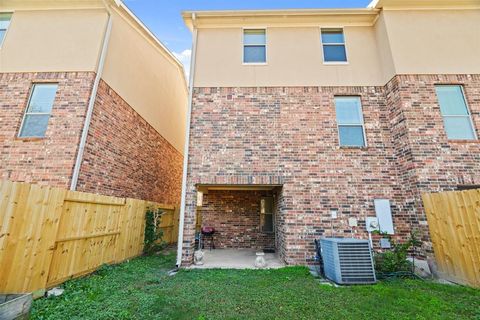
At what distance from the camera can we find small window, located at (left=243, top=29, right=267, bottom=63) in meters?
8.00

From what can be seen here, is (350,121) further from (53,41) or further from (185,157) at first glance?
(53,41)

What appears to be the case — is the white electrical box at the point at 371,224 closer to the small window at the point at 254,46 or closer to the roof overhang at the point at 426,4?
the small window at the point at 254,46

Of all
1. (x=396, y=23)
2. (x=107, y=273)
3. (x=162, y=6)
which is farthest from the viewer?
(x=162, y=6)

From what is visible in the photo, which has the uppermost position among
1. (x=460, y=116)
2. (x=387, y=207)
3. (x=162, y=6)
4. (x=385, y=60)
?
(x=162, y=6)

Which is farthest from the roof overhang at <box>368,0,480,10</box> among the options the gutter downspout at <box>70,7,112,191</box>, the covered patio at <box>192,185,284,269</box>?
the gutter downspout at <box>70,7,112,191</box>

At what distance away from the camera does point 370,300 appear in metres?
4.09

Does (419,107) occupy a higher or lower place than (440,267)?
higher

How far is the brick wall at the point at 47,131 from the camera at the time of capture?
5965 millimetres

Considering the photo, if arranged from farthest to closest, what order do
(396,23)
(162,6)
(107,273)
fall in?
1. (162,6)
2. (396,23)
3. (107,273)

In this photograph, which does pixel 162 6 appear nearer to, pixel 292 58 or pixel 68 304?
pixel 292 58

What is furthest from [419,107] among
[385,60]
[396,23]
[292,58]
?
[292,58]

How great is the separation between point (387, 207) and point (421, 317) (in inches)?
143

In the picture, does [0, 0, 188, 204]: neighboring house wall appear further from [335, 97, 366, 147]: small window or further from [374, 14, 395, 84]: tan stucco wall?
[374, 14, 395, 84]: tan stucco wall

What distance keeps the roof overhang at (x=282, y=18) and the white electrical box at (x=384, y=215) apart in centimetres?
627
